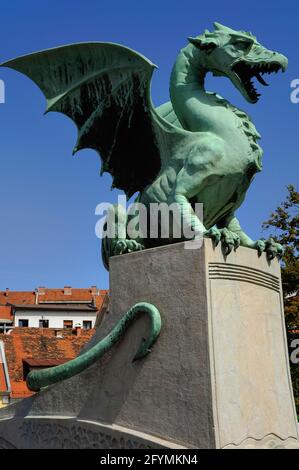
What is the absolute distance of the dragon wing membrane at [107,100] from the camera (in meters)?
6.92

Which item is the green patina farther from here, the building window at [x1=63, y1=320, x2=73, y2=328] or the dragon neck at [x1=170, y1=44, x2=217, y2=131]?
the building window at [x1=63, y1=320, x2=73, y2=328]

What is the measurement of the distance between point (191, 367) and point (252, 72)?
3.34 meters

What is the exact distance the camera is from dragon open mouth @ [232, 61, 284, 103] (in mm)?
6570

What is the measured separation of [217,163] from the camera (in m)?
6.19

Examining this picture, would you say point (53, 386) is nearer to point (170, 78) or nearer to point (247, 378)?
point (247, 378)

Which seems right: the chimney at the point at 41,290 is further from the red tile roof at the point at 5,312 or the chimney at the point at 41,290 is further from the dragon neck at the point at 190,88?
the dragon neck at the point at 190,88

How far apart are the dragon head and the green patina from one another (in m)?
2.76

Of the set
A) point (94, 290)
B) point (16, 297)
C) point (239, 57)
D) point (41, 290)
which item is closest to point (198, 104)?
point (239, 57)

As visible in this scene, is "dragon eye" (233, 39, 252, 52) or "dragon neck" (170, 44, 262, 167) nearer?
"dragon neck" (170, 44, 262, 167)

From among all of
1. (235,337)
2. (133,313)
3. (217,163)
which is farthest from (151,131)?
(235,337)

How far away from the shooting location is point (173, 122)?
7.33m

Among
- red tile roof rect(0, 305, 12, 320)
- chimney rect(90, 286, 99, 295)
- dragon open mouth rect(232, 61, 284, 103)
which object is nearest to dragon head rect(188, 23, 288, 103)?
dragon open mouth rect(232, 61, 284, 103)
